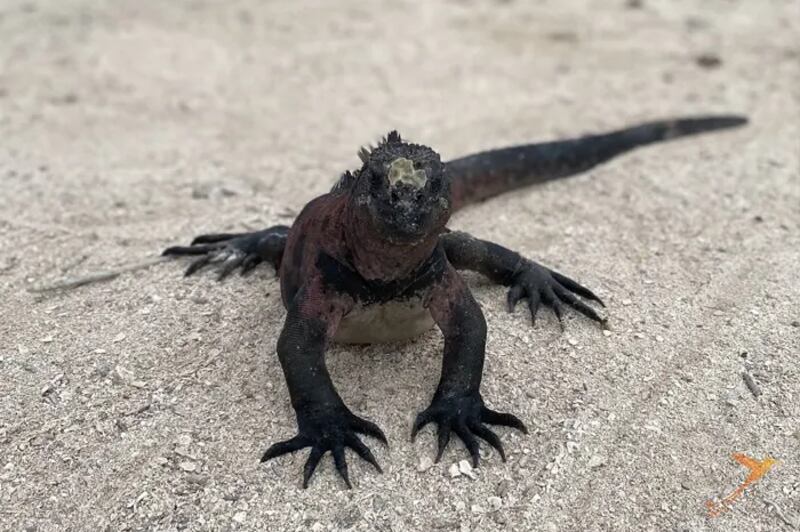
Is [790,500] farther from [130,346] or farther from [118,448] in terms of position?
[130,346]

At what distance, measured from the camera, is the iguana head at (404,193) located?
2.92m

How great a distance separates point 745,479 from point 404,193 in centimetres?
163

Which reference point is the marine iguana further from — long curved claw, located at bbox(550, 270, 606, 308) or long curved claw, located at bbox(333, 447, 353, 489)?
long curved claw, located at bbox(550, 270, 606, 308)

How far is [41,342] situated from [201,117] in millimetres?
3207

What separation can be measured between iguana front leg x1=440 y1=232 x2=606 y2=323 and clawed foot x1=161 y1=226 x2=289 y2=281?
36.2 inches

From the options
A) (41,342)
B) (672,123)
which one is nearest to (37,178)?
(41,342)

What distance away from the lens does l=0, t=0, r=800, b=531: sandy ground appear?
10.0 ft

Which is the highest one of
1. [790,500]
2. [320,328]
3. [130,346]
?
[320,328]

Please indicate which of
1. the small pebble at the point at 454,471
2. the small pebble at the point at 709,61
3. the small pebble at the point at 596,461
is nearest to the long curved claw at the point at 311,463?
the small pebble at the point at 454,471

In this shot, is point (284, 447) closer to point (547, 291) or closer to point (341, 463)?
point (341, 463)

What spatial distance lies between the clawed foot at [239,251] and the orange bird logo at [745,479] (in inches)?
91.5

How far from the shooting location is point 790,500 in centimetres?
302

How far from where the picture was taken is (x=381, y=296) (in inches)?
132

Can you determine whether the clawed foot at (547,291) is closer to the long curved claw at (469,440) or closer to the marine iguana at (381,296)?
the marine iguana at (381,296)
